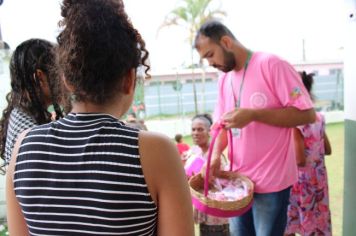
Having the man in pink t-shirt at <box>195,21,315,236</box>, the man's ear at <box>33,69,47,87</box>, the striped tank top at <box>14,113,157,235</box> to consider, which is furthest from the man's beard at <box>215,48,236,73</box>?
the striped tank top at <box>14,113,157,235</box>

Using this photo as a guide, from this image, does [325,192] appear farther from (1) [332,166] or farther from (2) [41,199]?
(1) [332,166]

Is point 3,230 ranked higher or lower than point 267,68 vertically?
lower

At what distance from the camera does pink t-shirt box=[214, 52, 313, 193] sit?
1.48 metres

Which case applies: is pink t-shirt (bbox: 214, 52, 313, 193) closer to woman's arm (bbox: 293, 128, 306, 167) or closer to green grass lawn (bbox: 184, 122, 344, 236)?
woman's arm (bbox: 293, 128, 306, 167)

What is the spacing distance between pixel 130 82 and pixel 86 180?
0.21 metres

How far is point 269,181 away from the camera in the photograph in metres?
1.54

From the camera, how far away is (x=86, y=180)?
62 cm

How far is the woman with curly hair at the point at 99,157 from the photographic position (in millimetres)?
615

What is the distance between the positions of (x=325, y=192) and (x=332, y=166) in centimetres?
325

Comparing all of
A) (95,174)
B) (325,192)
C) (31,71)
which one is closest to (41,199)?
(95,174)

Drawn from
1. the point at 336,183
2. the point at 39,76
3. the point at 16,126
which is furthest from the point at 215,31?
the point at 336,183

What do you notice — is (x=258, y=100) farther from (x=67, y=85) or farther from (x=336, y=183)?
(x=336, y=183)

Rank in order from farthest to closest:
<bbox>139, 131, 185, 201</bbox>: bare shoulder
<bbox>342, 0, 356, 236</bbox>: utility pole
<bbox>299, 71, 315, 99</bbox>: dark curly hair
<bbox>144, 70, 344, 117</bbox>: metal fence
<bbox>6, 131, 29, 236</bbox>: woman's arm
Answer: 1. <bbox>144, 70, 344, 117</bbox>: metal fence
2. <bbox>299, 71, 315, 99</bbox>: dark curly hair
3. <bbox>342, 0, 356, 236</bbox>: utility pole
4. <bbox>6, 131, 29, 236</bbox>: woman's arm
5. <bbox>139, 131, 185, 201</bbox>: bare shoulder

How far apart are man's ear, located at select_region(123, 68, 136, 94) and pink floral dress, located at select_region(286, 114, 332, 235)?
1849 millimetres
